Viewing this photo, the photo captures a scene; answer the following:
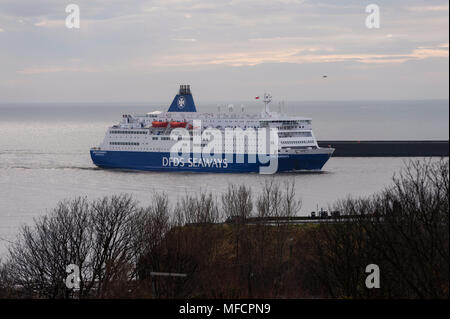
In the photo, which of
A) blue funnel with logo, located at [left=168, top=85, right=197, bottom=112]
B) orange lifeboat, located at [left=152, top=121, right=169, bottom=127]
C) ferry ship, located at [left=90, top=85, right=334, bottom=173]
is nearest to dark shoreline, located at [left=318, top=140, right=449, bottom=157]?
ferry ship, located at [left=90, top=85, right=334, bottom=173]

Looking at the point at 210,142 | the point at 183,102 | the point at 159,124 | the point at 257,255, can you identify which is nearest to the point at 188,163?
the point at 210,142

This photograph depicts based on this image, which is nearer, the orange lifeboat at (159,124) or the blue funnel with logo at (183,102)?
the orange lifeboat at (159,124)

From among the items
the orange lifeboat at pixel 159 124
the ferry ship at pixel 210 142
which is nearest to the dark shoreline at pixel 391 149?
the ferry ship at pixel 210 142

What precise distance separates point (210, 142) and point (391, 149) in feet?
62.4

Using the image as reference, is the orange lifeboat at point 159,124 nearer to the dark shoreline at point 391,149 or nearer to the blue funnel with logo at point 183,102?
the blue funnel with logo at point 183,102

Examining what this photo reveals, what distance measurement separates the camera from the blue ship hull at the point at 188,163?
47125 millimetres

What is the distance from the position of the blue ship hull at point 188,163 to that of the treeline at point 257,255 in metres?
25.9

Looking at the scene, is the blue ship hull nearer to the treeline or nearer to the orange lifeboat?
the orange lifeboat

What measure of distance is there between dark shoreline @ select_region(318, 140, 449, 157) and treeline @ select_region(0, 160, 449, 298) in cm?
4069

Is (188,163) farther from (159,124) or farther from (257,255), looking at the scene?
(257,255)

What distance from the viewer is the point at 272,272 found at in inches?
640
